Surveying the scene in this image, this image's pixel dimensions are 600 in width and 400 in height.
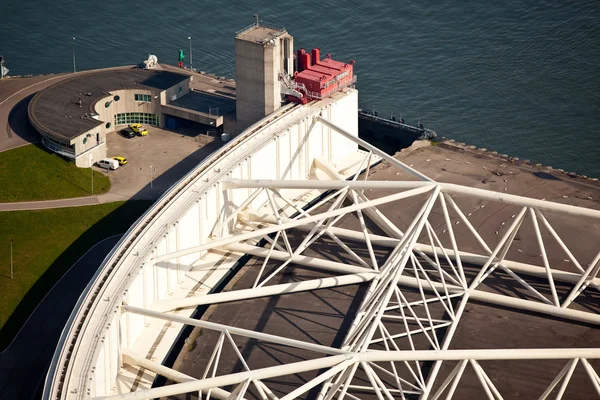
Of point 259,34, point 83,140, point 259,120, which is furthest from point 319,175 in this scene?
point 83,140

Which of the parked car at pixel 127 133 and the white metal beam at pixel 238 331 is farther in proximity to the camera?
the parked car at pixel 127 133

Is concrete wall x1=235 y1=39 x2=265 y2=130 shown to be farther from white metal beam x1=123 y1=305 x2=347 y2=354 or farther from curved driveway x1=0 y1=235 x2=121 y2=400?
white metal beam x1=123 y1=305 x2=347 y2=354

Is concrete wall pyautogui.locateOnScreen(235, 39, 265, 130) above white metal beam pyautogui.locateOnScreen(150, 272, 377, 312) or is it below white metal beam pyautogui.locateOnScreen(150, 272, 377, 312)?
above

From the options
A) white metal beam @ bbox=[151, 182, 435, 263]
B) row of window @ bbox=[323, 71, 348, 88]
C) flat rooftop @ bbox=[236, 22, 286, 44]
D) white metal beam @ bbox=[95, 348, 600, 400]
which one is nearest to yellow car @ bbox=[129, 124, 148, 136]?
flat rooftop @ bbox=[236, 22, 286, 44]

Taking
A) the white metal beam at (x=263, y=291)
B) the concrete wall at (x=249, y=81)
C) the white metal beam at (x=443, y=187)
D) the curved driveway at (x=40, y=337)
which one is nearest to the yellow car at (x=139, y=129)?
the concrete wall at (x=249, y=81)

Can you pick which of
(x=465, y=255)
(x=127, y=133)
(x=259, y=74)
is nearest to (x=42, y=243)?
(x=127, y=133)

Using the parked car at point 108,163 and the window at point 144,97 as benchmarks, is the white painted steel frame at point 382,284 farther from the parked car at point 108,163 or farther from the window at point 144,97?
the window at point 144,97
